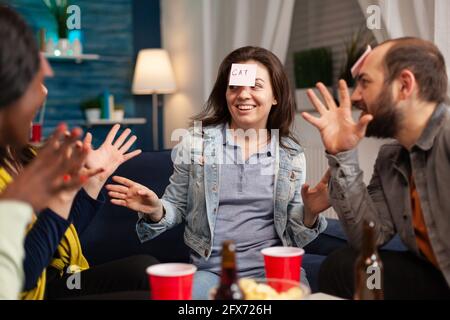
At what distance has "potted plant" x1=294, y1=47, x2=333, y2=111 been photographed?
393 centimetres

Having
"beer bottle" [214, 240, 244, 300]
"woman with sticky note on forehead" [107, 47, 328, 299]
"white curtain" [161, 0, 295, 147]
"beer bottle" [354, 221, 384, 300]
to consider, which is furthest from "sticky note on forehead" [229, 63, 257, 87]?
"white curtain" [161, 0, 295, 147]

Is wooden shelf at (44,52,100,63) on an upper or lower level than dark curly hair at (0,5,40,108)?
upper

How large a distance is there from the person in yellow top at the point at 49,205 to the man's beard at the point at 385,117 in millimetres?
766

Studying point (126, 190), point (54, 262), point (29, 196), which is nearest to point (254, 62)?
point (126, 190)

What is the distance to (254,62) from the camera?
2.20 metres

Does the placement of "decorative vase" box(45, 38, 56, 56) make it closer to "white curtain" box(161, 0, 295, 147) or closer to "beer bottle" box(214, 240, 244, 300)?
"white curtain" box(161, 0, 295, 147)

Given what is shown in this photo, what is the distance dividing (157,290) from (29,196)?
336 millimetres

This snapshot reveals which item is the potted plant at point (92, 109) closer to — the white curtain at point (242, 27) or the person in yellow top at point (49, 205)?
the white curtain at point (242, 27)

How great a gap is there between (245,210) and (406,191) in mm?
563

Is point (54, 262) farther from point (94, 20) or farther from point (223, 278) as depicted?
point (94, 20)

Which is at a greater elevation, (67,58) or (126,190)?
(67,58)

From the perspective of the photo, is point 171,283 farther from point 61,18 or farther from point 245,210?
point 61,18

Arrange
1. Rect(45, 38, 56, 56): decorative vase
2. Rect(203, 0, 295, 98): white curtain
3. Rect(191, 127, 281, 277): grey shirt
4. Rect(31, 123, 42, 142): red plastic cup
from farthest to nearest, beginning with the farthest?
Rect(45, 38, 56, 56): decorative vase → Rect(31, 123, 42, 142): red plastic cup → Rect(203, 0, 295, 98): white curtain → Rect(191, 127, 281, 277): grey shirt

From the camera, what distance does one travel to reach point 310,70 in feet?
13.2
